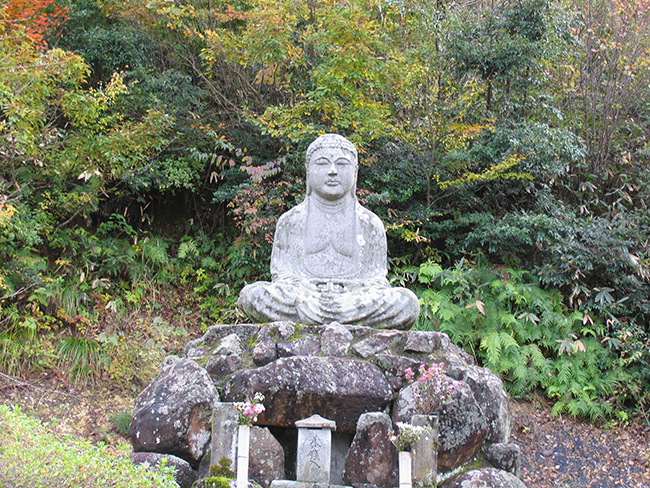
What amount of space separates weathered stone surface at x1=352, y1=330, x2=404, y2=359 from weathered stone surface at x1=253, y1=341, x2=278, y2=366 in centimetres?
61

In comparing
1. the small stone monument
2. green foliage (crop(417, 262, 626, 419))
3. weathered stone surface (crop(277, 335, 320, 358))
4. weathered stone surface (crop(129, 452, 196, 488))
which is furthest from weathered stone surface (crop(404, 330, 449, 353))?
green foliage (crop(417, 262, 626, 419))

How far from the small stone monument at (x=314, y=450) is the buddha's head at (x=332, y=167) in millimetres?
2374

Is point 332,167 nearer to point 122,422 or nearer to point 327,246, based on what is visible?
point 327,246

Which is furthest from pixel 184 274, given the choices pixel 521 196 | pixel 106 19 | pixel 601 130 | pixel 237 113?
pixel 601 130

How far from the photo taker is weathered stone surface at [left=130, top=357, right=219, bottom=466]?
165 inches

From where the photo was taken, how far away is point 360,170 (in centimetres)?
908

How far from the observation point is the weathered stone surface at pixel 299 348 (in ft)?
15.2

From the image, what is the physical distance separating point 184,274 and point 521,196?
5.24m

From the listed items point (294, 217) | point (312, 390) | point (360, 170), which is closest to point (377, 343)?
point (312, 390)

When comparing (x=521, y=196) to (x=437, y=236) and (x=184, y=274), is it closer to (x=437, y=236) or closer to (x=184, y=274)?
(x=437, y=236)

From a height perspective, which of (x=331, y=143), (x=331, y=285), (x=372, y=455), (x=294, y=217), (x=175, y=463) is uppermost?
(x=331, y=143)

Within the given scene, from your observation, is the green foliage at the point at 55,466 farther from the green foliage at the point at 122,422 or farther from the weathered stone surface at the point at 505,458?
the green foliage at the point at 122,422

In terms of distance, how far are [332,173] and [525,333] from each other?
367cm

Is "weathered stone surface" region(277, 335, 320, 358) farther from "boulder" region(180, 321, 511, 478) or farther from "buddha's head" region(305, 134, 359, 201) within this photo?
"buddha's head" region(305, 134, 359, 201)
